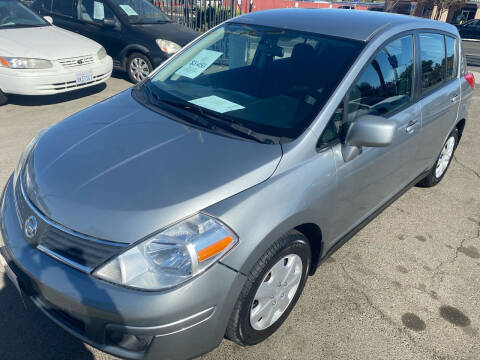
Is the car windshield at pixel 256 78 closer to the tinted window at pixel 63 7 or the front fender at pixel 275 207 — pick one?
the front fender at pixel 275 207

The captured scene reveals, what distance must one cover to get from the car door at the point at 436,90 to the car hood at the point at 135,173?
1802 millimetres

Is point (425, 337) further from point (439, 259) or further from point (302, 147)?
point (302, 147)

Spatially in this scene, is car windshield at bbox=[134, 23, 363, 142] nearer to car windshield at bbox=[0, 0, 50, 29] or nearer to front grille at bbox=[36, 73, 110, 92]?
front grille at bbox=[36, 73, 110, 92]

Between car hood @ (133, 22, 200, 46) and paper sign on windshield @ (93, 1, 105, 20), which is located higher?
paper sign on windshield @ (93, 1, 105, 20)

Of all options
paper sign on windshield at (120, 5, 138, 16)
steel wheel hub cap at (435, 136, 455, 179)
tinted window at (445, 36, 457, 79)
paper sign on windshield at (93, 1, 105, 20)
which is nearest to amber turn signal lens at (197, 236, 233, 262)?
tinted window at (445, 36, 457, 79)

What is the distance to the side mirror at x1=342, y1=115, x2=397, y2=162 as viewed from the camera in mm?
2127

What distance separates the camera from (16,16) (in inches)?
251

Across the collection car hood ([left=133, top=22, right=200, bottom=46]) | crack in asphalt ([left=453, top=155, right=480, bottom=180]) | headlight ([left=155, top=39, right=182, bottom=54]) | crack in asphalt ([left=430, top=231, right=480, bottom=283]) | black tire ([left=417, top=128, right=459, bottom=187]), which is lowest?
crack in asphalt ([left=430, top=231, right=480, bottom=283])

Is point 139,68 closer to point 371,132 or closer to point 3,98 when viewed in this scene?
point 3,98

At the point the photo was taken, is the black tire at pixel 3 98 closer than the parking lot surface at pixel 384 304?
No

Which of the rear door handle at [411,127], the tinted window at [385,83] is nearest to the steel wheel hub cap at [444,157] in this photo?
the rear door handle at [411,127]

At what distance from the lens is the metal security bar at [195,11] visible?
37.0 feet

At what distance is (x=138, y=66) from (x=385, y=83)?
5.70m

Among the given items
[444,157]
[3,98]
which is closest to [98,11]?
[3,98]
